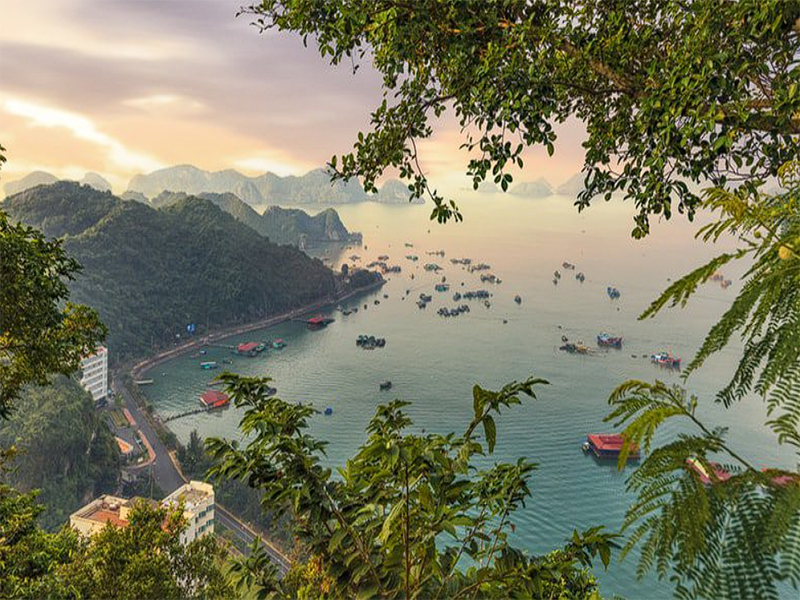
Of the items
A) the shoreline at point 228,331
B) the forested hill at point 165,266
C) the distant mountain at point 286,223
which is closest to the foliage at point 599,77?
the shoreline at point 228,331

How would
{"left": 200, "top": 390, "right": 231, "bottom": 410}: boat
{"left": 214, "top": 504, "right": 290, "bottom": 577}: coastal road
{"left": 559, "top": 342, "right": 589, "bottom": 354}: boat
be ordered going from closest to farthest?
{"left": 214, "top": 504, "right": 290, "bottom": 577}: coastal road, {"left": 200, "top": 390, "right": 231, "bottom": 410}: boat, {"left": 559, "top": 342, "right": 589, "bottom": 354}: boat

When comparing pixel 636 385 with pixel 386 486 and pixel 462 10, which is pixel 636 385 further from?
pixel 462 10

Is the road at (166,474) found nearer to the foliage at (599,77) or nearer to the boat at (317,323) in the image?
the foliage at (599,77)

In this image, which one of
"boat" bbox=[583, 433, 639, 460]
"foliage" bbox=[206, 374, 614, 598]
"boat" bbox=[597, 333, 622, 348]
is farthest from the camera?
"boat" bbox=[597, 333, 622, 348]

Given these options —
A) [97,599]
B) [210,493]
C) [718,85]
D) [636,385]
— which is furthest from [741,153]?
[210,493]

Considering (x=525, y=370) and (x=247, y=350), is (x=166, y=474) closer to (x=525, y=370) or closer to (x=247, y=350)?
(x=247, y=350)

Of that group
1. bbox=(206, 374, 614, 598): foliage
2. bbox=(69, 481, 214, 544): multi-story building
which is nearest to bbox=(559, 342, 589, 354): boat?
bbox=(69, 481, 214, 544): multi-story building

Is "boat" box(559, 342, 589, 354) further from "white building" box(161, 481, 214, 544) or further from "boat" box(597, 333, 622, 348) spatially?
"white building" box(161, 481, 214, 544)
